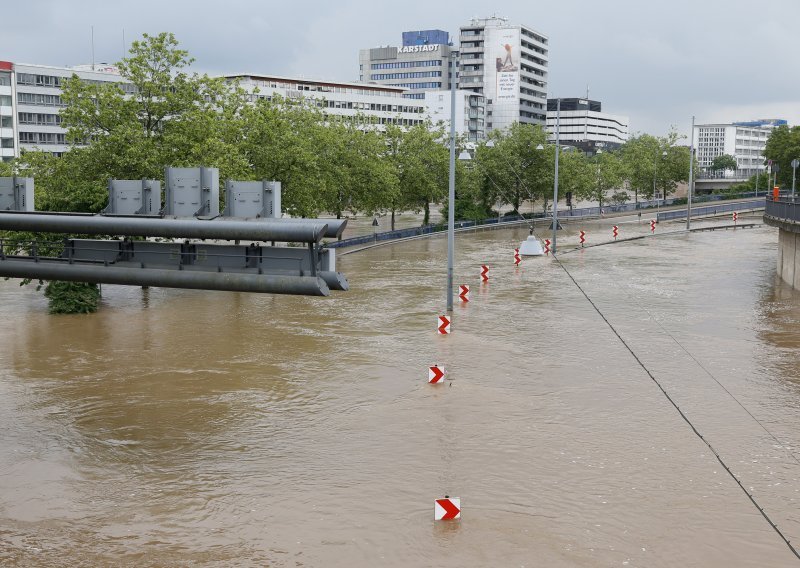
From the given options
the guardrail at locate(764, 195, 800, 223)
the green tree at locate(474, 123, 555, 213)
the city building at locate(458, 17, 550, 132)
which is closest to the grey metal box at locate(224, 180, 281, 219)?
the guardrail at locate(764, 195, 800, 223)

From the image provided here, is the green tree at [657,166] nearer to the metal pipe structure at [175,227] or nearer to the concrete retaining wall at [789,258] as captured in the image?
the concrete retaining wall at [789,258]

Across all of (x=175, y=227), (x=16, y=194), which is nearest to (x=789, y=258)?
(x=175, y=227)

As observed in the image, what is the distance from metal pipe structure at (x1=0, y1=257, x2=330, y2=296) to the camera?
17.7 meters

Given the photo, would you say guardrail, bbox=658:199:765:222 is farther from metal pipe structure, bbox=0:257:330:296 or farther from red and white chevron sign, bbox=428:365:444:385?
metal pipe structure, bbox=0:257:330:296

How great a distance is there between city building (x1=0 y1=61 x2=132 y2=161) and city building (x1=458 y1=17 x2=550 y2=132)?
9735cm

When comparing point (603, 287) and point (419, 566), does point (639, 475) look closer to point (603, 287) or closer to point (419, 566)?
point (419, 566)

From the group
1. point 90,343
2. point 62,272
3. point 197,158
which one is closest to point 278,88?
point 197,158

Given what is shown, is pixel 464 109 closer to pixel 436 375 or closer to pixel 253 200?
pixel 436 375

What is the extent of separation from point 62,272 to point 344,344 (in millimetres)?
14150

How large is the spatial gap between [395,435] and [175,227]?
7513 mm

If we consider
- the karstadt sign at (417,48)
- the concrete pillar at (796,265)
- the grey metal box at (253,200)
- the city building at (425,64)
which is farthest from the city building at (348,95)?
the grey metal box at (253,200)

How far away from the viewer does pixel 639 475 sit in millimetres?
18469

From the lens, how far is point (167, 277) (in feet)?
61.1

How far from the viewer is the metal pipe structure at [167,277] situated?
17.7m
